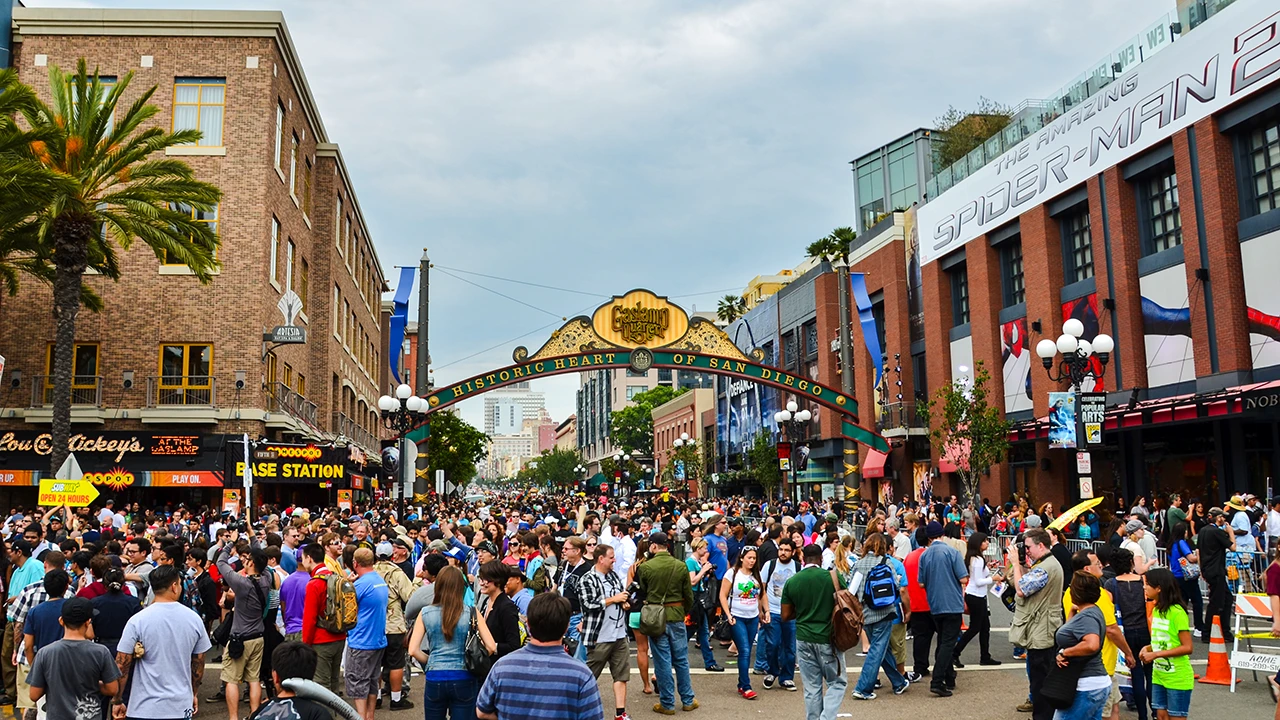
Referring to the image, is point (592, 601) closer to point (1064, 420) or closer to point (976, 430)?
point (1064, 420)

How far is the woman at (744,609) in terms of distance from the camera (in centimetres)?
1113

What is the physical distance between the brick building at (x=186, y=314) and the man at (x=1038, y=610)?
2386 centimetres

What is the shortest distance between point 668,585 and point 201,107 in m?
27.5

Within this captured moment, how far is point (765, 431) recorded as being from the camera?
5562cm

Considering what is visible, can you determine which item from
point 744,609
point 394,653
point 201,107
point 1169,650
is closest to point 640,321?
point 201,107

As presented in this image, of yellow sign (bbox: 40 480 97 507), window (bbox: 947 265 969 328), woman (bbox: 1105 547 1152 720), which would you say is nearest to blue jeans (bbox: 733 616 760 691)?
woman (bbox: 1105 547 1152 720)

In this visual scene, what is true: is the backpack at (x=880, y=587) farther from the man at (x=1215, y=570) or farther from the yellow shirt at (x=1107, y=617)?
the man at (x=1215, y=570)

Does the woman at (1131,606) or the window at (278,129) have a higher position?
the window at (278,129)

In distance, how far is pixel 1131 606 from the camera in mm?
8844

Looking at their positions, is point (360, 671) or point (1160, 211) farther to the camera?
point (1160, 211)

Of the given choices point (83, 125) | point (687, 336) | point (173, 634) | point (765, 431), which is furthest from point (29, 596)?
point (765, 431)

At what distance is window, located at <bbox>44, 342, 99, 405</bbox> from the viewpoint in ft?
99.0

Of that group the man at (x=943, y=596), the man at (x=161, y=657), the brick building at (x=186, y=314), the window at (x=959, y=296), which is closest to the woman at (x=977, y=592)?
the man at (x=943, y=596)

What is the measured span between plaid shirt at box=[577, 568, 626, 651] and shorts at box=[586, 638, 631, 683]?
0.34 ft
